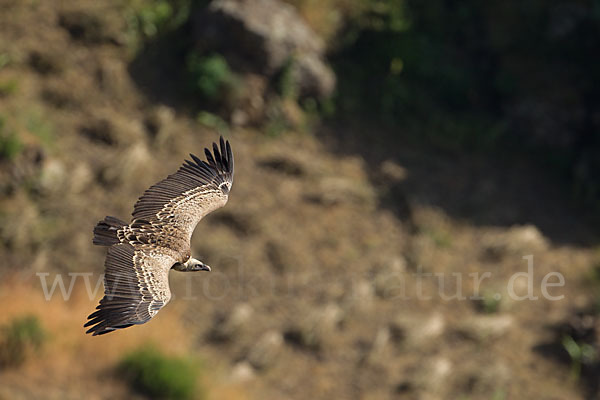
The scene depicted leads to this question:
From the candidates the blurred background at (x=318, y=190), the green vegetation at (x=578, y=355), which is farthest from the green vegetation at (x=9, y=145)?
the green vegetation at (x=578, y=355)

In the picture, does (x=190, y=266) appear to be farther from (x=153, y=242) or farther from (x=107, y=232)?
(x=107, y=232)

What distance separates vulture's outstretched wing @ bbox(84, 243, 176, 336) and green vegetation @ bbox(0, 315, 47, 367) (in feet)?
15.0

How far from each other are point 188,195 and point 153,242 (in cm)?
87

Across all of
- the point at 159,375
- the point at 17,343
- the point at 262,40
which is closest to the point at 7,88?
the point at 262,40

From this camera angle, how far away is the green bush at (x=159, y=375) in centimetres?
945

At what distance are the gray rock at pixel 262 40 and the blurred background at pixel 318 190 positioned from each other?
4 centimetres

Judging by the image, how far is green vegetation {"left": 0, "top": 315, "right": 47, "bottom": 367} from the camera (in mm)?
9141

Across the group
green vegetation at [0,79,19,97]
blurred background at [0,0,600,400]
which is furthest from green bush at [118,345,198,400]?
green vegetation at [0,79,19,97]

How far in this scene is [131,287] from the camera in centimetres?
500

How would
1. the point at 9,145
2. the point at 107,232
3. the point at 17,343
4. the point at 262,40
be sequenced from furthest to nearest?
the point at 262,40, the point at 9,145, the point at 17,343, the point at 107,232

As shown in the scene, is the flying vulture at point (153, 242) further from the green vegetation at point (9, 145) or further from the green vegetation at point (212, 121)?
the green vegetation at point (212, 121)

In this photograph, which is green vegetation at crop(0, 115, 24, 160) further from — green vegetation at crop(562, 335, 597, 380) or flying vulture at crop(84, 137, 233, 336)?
green vegetation at crop(562, 335, 597, 380)

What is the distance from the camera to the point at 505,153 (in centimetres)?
1502

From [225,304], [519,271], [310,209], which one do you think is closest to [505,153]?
[519,271]
